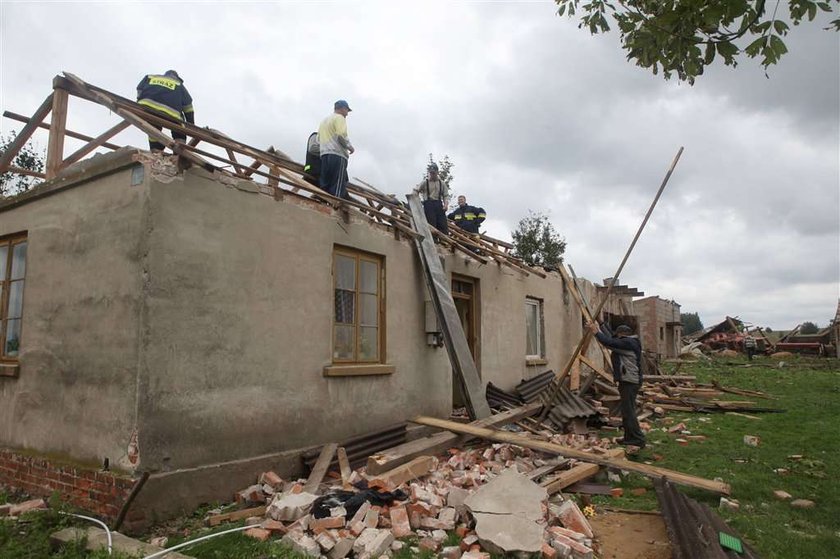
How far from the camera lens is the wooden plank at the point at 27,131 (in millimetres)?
6875

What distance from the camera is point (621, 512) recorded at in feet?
18.3

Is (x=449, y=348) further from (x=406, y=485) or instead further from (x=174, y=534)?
(x=174, y=534)

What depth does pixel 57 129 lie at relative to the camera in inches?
256

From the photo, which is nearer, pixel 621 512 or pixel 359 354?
pixel 621 512

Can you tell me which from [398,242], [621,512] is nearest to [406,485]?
[621,512]

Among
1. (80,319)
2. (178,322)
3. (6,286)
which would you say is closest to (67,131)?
(6,286)

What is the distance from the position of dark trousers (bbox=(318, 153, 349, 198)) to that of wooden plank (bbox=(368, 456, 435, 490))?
12.6ft

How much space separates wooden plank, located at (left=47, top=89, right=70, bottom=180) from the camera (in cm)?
646

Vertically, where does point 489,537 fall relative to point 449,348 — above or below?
below

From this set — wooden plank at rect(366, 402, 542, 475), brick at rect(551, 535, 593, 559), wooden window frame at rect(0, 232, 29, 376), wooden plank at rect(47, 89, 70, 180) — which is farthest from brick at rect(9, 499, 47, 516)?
brick at rect(551, 535, 593, 559)

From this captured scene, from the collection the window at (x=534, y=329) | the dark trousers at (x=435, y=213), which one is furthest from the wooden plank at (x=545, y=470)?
the window at (x=534, y=329)

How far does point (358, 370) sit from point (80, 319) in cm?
326

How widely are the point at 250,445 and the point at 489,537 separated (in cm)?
294

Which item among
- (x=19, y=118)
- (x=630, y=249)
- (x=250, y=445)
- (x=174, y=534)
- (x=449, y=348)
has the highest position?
(x=19, y=118)
